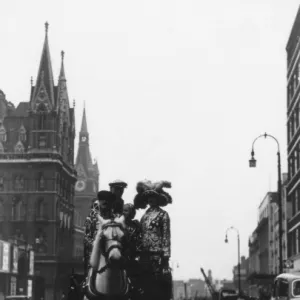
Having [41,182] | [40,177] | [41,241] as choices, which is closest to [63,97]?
[40,177]

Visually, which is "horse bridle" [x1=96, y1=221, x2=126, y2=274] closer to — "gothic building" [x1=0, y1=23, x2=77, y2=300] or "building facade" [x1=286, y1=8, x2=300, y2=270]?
"building facade" [x1=286, y1=8, x2=300, y2=270]

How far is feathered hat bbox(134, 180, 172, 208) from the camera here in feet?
35.9

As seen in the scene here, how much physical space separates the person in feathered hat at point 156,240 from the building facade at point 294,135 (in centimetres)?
5721

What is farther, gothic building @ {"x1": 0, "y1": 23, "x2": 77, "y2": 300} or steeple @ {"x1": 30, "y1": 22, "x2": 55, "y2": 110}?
steeple @ {"x1": 30, "y1": 22, "x2": 55, "y2": 110}

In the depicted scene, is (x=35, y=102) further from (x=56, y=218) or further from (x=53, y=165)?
(x=56, y=218)

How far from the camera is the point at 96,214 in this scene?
10648mm

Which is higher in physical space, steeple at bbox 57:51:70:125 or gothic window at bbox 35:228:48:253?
steeple at bbox 57:51:70:125

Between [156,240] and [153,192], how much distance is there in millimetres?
690

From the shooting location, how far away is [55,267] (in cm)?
10731

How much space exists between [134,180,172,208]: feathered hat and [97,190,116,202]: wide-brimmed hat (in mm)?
735

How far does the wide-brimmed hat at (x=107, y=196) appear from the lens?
33.3ft

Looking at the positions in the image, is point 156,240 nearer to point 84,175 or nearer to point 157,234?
point 157,234

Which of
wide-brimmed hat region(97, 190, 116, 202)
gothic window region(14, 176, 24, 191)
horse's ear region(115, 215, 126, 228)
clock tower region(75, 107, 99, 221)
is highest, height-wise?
clock tower region(75, 107, 99, 221)

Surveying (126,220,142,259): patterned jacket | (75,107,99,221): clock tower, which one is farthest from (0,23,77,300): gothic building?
(126,220,142,259): patterned jacket
